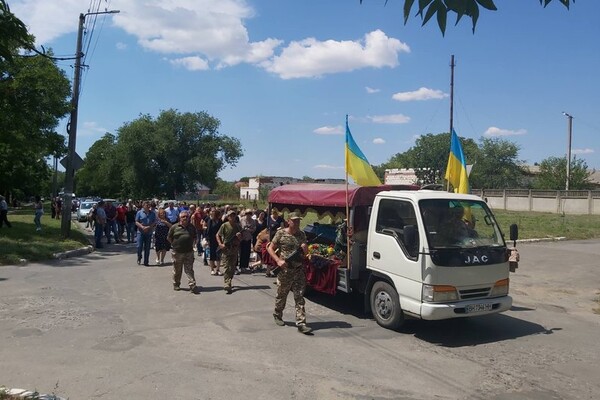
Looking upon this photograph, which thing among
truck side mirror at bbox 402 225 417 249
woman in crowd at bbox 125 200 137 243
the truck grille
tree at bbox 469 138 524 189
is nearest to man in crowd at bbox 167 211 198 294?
truck side mirror at bbox 402 225 417 249

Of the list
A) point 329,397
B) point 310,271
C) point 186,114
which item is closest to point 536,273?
point 310,271

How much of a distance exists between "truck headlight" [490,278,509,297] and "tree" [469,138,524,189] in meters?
91.4

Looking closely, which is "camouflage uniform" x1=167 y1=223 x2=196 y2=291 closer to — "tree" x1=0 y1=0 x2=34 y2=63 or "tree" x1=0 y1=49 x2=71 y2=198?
"tree" x1=0 y1=0 x2=34 y2=63

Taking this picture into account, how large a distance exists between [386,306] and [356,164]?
284 centimetres

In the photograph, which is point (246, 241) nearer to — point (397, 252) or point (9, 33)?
point (397, 252)

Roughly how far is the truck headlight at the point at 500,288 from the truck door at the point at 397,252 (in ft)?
4.26

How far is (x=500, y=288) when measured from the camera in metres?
7.82

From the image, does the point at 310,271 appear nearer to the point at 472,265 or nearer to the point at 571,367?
the point at 472,265

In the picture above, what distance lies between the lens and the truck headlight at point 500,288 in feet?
25.4

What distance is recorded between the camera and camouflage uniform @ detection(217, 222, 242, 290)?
10.7 meters

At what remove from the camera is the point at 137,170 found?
53.4 meters

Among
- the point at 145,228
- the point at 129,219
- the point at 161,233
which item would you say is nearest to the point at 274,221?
the point at 161,233

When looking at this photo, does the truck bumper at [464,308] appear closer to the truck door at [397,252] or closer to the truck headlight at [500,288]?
the truck headlight at [500,288]

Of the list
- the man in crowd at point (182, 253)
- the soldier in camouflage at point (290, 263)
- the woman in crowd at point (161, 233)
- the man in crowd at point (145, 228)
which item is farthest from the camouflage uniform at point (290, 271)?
the man in crowd at point (145, 228)
